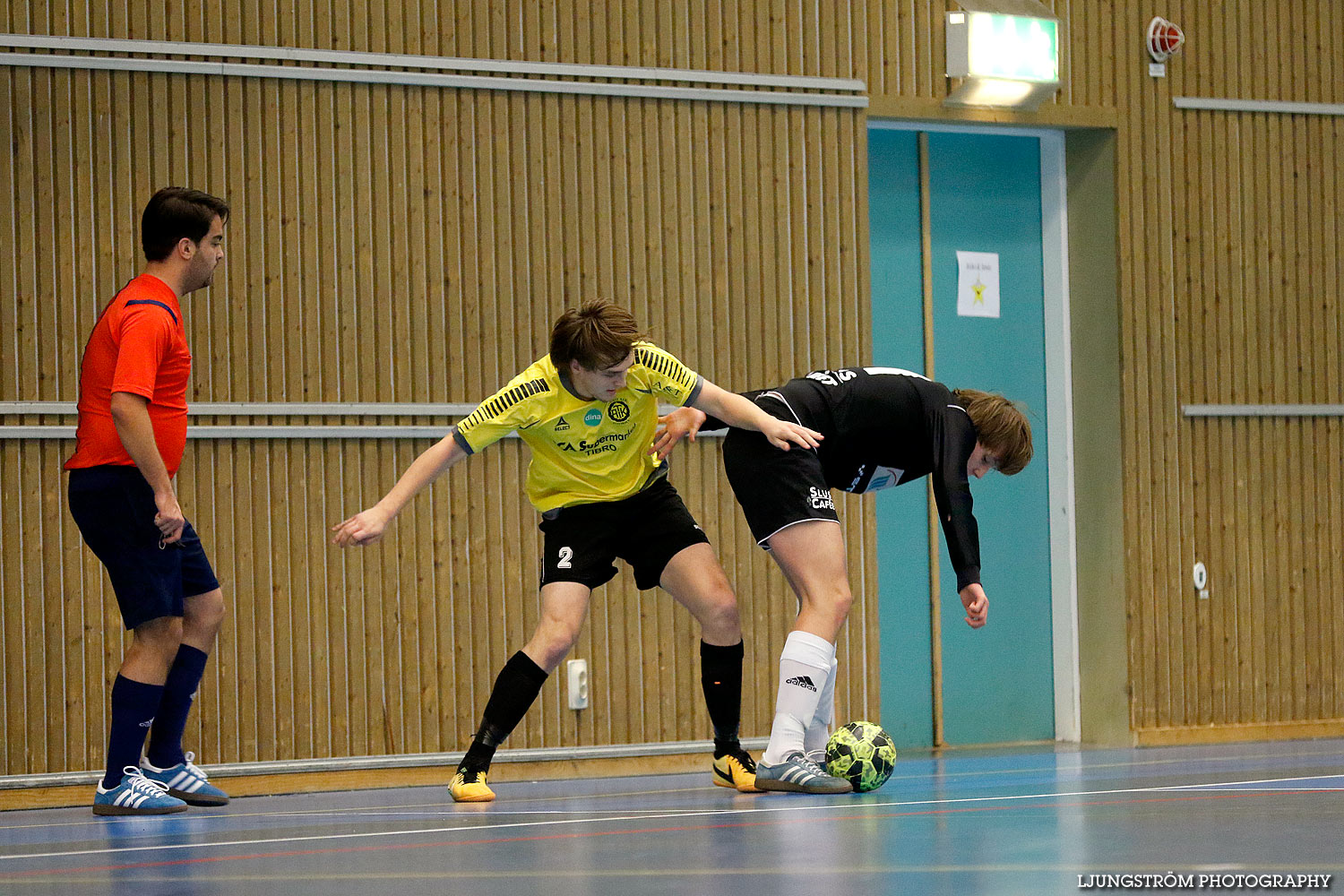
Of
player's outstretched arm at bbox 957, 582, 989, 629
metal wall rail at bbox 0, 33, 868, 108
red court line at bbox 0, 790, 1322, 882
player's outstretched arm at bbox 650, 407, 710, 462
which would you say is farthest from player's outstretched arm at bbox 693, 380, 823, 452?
metal wall rail at bbox 0, 33, 868, 108

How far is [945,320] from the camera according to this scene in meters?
7.82

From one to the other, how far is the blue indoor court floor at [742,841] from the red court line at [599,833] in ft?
0.03

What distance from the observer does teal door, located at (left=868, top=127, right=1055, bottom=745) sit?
25.1ft

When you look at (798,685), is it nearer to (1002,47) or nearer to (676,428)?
(676,428)

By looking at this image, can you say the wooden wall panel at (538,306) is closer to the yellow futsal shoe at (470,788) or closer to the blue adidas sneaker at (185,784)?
the blue adidas sneaker at (185,784)

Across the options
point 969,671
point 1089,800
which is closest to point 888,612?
point 969,671

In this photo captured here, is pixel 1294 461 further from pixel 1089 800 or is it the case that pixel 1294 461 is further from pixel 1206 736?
Answer: pixel 1089 800

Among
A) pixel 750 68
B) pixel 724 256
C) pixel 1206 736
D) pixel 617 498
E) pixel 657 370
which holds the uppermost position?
pixel 750 68

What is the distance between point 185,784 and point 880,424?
8.43 feet

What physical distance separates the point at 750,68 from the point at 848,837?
4539 millimetres

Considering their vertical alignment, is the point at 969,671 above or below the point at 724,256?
below

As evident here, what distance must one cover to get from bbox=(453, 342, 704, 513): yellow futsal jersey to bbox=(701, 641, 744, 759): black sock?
61 centimetres

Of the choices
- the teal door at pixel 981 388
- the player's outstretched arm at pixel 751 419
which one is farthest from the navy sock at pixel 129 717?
the teal door at pixel 981 388

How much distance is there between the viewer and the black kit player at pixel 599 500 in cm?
483
